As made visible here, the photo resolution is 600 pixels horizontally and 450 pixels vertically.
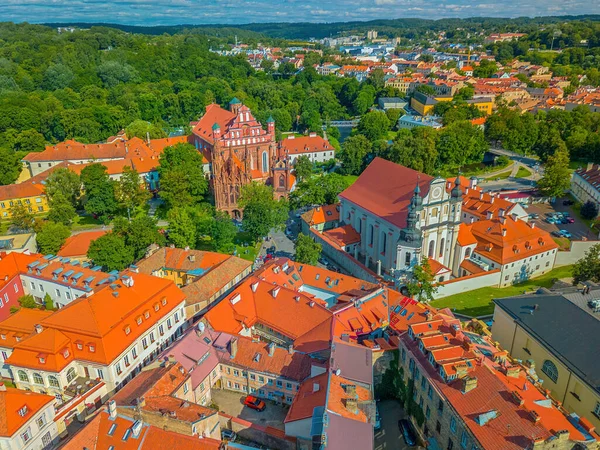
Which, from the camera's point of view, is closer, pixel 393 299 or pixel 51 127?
pixel 393 299

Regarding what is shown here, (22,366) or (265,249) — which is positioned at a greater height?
(22,366)

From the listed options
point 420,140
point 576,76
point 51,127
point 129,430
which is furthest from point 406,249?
point 576,76

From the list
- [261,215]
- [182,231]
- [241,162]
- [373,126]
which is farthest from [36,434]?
[373,126]

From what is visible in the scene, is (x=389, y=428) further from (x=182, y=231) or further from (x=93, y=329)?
(x=182, y=231)

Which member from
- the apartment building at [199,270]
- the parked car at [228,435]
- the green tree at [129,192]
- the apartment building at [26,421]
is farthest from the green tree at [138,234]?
the parked car at [228,435]

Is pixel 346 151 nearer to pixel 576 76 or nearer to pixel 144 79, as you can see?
pixel 144 79

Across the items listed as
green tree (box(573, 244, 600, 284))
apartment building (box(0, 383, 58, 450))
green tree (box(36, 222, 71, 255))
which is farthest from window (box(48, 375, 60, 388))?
green tree (box(573, 244, 600, 284))

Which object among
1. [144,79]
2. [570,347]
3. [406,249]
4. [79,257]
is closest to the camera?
[570,347]

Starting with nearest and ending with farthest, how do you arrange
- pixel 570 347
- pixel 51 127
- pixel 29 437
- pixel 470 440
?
pixel 470 440 < pixel 29 437 < pixel 570 347 < pixel 51 127

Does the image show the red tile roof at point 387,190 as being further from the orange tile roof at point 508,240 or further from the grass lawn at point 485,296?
the orange tile roof at point 508,240
